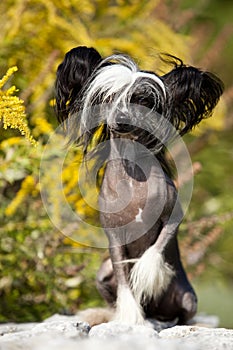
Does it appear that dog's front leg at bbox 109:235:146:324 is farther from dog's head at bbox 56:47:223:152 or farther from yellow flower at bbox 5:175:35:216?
yellow flower at bbox 5:175:35:216

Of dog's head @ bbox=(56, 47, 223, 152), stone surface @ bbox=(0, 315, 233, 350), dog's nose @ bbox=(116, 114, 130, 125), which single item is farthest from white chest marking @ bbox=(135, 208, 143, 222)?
stone surface @ bbox=(0, 315, 233, 350)

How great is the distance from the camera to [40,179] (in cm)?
512

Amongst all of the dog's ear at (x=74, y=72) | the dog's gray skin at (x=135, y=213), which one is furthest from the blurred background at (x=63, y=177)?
the dog's gray skin at (x=135, y=213)

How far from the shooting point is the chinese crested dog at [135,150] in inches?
150

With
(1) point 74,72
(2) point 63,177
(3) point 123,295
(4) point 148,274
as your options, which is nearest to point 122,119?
(1) point 74,72

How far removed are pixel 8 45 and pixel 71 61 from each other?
1951 mm

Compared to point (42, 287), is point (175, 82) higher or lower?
higher

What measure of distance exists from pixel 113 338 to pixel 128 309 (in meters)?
0.69

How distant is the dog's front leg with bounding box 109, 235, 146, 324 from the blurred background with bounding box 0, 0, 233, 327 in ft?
2.75

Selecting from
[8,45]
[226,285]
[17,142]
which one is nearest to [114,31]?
[8,45]

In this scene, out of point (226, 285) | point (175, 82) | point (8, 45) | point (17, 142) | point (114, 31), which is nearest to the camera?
point (175, 82)

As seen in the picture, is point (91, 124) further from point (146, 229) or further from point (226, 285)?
point (226, 285)

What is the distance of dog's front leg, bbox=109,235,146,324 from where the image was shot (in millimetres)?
3898

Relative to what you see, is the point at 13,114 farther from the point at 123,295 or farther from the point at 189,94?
the point at 123,295
